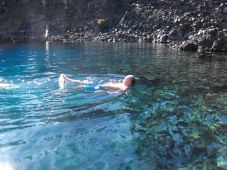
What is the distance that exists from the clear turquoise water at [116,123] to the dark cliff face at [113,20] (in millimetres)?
16765

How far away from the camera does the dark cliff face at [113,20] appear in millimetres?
35938

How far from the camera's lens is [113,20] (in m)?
43.6

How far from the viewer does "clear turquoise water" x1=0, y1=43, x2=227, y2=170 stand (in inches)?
314

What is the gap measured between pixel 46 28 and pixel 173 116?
36980 millimetres

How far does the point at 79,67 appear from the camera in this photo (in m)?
21.8

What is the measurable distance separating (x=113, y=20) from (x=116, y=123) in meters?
34.4

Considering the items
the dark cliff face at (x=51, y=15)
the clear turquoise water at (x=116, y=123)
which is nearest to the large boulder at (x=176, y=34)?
the dark cliff face at (x=51, y=15)

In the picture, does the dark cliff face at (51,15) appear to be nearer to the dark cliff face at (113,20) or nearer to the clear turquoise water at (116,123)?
the dark cliff face at (113,20)

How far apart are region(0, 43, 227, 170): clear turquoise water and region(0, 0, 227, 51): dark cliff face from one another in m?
16.8

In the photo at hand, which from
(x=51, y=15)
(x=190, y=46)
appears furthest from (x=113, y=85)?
(x=51, y=15)

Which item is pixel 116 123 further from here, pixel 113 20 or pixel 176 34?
pixel 113 20

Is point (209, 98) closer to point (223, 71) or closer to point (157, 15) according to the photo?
point (223, 71)

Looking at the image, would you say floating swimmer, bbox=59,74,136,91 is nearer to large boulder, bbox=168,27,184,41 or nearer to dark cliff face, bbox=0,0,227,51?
dark cliff face, bbox=0,0,227,51

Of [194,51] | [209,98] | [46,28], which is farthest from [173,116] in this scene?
[46,28]
